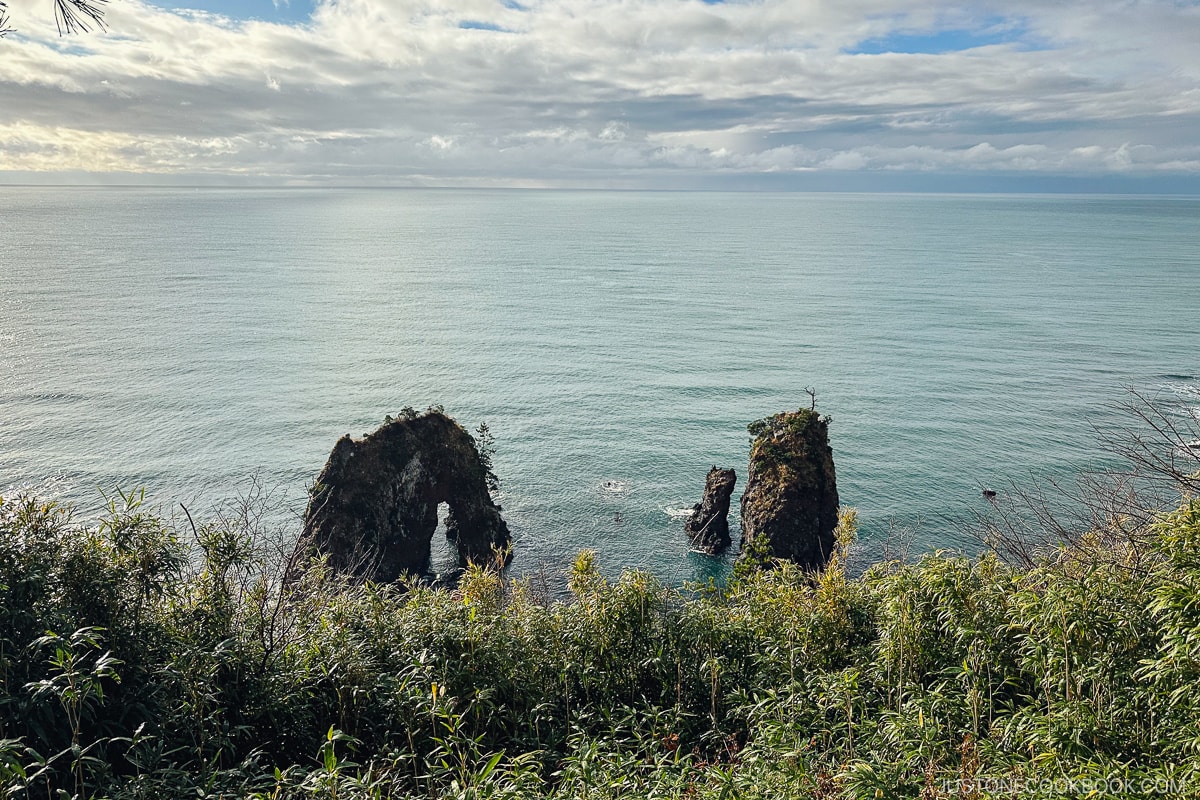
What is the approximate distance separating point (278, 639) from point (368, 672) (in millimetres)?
2013

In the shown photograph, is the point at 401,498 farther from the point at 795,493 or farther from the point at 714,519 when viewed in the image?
the point at 795,493

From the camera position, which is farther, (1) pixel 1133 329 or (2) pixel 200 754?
(1) pixel 1133 329

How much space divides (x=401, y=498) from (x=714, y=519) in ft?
55.9

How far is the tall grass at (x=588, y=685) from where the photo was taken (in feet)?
27.2

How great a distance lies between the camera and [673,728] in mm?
11180

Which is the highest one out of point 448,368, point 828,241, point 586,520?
point 828,241

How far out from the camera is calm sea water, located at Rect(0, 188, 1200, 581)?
149 feet

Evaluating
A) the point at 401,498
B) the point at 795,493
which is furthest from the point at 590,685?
the point at 401,498

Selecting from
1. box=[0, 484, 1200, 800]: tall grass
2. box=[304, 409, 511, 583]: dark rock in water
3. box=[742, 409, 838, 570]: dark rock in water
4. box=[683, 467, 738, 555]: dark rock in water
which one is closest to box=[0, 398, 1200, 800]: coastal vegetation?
box=[0, 484, 1200, 800]: tall grass

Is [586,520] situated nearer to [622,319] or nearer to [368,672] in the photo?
[368,672]

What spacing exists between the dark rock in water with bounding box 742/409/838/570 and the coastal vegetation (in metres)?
23.1

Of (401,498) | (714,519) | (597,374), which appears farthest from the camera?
(597,374)

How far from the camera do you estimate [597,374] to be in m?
69.3

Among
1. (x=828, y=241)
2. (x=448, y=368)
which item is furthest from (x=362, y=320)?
(x=828, y=241)
